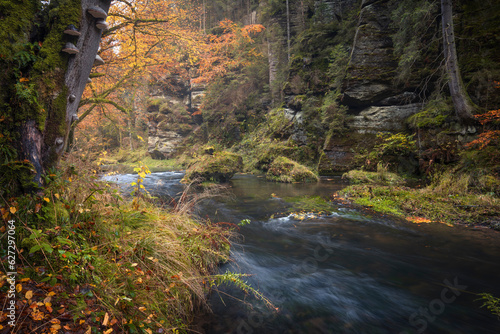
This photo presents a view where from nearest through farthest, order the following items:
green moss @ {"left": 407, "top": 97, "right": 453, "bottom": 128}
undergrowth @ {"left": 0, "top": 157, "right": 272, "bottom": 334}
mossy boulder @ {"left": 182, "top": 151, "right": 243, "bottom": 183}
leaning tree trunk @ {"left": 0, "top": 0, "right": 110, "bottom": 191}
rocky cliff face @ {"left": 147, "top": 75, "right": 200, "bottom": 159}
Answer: undergrowth @ {"left": 0, "top": 157, "right": 272, "bottom": 334} → leaning tree trunk @ {"left": 0, "top": 0, "right": 110, "bottom": 191} → green moss @ {"left": 407, "top": 97, "right": 453, "bottom": 128} → mossy boulder @ {"left": 182, "top": 151, "right": 243, "bottom": 183} → rocky cliff face @ {"left": 147, "top": 75, "right": 200, "bottom": 159}

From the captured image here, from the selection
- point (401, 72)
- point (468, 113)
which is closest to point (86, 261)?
point (468, 113)

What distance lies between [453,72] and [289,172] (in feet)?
25.0

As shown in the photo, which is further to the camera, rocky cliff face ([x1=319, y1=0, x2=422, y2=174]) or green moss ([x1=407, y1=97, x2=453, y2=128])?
rocky cliff face ([x1=319, y1=0, x2=422, y2=174])

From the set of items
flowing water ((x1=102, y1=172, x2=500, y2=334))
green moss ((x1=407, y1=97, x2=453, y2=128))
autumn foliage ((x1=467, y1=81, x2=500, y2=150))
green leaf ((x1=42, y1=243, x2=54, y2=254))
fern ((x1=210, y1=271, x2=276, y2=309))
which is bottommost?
flowing water ((x1=102, y1=172, x2=500, y2=334))

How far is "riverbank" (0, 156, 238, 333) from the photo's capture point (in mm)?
1584

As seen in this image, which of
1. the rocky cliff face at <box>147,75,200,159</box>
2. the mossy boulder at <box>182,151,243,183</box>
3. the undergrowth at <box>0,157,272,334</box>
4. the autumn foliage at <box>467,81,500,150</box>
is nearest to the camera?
the undergrowth at <box>0,157,272,334</box>

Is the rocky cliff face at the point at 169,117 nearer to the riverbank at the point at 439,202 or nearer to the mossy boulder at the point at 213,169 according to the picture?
the mossy boulder at the point at 213,169

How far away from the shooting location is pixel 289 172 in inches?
474

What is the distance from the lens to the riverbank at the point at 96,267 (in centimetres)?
158

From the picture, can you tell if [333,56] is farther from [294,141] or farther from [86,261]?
[86,261]

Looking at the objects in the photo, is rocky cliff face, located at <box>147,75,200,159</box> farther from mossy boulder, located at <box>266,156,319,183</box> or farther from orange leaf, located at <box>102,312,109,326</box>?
orange leaf, located at <box>102,312,109,326</box>

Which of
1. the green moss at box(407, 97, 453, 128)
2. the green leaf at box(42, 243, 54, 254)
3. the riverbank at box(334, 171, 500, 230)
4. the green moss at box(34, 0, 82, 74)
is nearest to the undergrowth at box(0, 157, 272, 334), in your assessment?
the green leaf at box(42, 243, 54, 254)

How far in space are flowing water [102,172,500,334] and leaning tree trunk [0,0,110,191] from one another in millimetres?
2467

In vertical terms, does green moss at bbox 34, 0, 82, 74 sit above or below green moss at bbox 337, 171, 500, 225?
above
